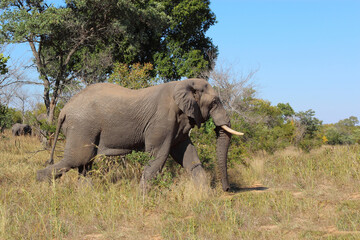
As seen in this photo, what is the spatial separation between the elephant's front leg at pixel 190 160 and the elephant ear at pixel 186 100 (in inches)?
28.7

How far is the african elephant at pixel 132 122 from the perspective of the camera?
7.00 m

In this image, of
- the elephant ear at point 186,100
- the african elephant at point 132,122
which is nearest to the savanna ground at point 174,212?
the african elephant at point 132,122

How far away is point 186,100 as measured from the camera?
22.9 feet

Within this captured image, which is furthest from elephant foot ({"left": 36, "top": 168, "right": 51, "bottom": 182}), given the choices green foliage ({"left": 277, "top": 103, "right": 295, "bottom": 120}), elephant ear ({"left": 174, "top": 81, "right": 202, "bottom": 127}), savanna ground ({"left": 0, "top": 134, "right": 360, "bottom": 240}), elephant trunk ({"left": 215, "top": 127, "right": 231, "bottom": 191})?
green foliage ({"left": 277, "top": 103, "right": 295, "bottom": 120})

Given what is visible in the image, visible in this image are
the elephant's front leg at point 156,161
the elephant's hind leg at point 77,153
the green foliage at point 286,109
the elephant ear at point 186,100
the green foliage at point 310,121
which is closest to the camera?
the elephant's front leg at point 156,161

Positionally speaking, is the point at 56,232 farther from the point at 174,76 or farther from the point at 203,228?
the point at 174,76

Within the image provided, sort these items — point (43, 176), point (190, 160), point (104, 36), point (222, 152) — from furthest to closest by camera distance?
1. point (104, 36)
2. point (190, 160)
3. point (222, 152)
4. point (43, 176)

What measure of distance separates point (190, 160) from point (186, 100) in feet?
4.38

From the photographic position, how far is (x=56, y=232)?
15.5ft

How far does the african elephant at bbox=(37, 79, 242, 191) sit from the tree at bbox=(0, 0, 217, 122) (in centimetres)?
1007

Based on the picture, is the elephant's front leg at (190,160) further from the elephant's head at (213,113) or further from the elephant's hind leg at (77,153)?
the elephant's hind leg at (77,153)

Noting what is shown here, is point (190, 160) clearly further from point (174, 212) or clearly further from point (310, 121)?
point (310, 121)

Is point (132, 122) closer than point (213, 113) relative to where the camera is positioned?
Yes

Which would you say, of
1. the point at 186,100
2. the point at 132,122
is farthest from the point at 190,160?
the point at 132,122
